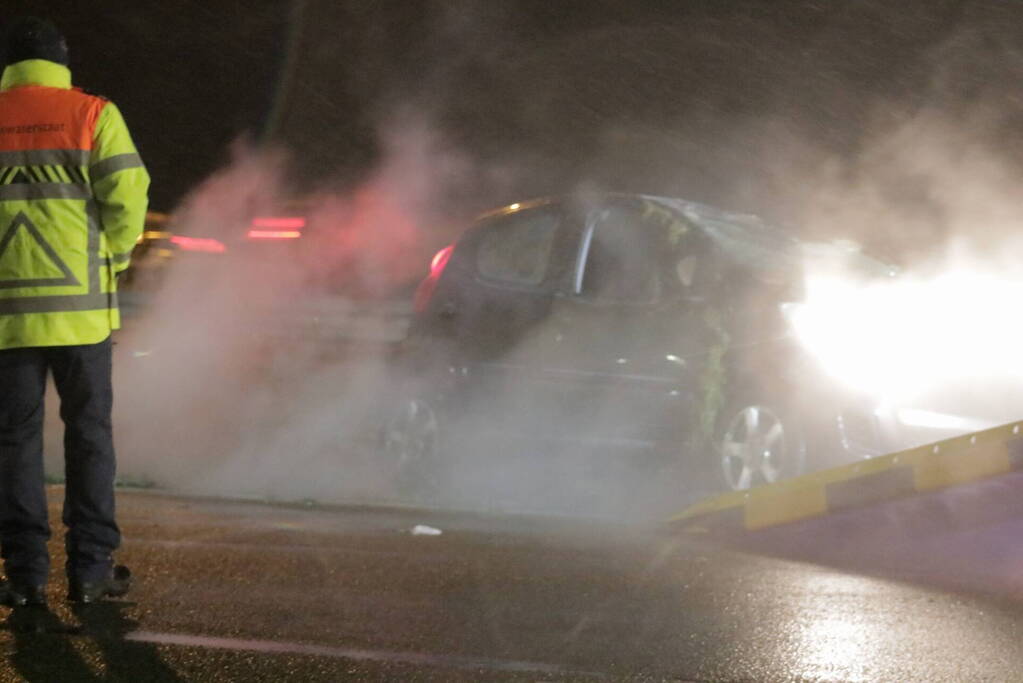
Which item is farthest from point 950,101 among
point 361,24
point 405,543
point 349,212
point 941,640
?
point 361,24

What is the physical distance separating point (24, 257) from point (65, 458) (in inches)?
23.6

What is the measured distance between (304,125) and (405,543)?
63.6 feet

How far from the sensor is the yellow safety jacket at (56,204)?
15.2 feet

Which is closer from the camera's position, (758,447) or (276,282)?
(758,447)

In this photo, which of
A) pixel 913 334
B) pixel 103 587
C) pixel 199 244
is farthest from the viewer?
pixel 199 244

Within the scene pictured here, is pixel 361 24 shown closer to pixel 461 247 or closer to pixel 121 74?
pixel 121 74

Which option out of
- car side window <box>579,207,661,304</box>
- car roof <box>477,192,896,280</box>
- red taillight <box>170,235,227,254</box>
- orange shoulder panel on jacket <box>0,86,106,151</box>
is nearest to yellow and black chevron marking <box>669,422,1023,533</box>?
car roof <box>477,192,896,280</box>

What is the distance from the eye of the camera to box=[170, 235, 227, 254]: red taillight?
1189 cm

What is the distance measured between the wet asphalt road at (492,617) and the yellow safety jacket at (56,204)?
2.74 ft

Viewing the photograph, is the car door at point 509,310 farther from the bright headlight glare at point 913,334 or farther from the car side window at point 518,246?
the bright headlight glare at point 913,334

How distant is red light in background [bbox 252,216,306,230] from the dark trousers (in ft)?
22.3

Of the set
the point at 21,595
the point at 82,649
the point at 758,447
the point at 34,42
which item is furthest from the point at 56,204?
the point at 758,447

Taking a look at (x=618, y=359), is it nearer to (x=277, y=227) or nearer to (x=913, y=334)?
(x=913, y=334)

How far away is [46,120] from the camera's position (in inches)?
185
